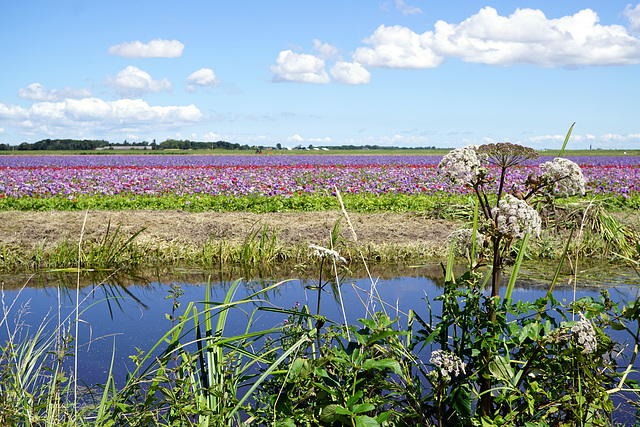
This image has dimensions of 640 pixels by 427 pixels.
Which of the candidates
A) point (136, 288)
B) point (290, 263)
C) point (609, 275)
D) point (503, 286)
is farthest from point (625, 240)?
point (136, 288)

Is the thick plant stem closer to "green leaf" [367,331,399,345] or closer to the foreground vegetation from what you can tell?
the foreground vegetation

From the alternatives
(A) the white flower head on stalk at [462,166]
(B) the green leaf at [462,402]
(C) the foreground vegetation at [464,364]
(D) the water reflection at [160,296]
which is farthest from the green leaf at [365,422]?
(D) the water reflection at [160,296]

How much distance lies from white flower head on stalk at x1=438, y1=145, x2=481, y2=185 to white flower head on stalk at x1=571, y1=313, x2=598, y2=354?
71 cm

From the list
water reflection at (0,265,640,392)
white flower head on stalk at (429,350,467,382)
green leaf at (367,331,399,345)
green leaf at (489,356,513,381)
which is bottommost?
water reflection at (0,265,640,392)

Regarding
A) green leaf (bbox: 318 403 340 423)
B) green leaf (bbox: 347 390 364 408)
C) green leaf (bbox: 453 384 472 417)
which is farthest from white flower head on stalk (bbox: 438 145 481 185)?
green leaf (bbox: 318 403 340 423)

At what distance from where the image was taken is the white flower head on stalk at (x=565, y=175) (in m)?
2.25

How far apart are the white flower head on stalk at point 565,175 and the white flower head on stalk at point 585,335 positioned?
2.02 ft

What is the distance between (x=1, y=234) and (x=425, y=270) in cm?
664

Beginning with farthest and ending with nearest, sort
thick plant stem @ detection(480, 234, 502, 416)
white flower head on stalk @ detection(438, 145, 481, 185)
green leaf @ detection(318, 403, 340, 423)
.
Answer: white flower head on stalk @ detection(438, 145, 481, 185), thick plant stem @ detection(480, 234, 502, 416), green leaf @ detection(318, 403, 340, 423)

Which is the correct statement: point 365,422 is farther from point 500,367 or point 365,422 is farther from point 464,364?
point 500,367

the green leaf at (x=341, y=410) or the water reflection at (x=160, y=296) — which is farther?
the water reflection at (x=160, y=296)

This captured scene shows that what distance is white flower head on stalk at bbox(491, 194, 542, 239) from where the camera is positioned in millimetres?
2104

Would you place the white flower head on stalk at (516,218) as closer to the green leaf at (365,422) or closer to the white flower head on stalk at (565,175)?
the white flower head on stalk at (565,175)

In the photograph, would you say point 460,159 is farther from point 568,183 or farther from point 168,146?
point 168,146
